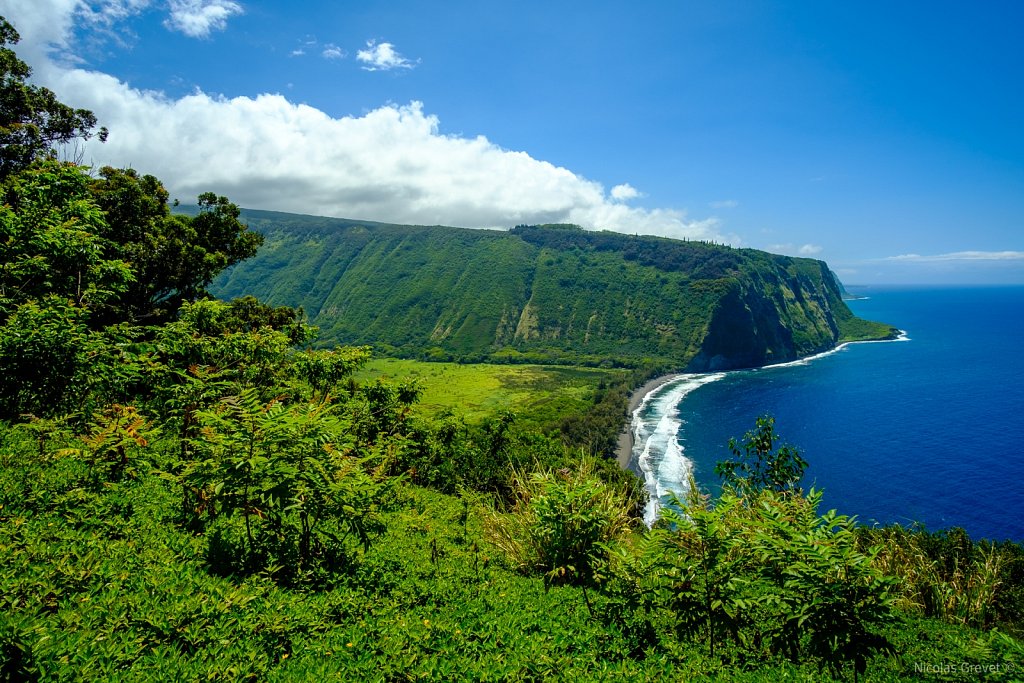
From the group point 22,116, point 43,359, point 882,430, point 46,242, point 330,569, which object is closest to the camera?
point 330,569

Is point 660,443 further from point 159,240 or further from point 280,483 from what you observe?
point 280,483

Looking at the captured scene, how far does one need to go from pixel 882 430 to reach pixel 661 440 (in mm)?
40029

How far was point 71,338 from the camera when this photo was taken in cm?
874

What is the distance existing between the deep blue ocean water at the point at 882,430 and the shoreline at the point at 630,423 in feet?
6.24

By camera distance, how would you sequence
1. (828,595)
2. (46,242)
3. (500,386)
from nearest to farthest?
(828,595) → (46,242) → (500,386)

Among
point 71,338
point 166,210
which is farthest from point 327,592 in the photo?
point 166,210

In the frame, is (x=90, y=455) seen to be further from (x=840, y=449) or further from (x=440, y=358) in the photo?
(x=440, y=358)

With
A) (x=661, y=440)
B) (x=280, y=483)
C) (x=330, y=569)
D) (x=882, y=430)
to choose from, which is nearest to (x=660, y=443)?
(x=661, y=440)

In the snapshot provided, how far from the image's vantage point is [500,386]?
133 meters

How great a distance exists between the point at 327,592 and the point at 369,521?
1.07m

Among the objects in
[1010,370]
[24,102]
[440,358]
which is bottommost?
[440,358]

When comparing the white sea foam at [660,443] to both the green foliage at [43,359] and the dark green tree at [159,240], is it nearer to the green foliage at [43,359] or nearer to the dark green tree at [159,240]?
the dark green tree at [159,240]

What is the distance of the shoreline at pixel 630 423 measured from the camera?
80.7 metres

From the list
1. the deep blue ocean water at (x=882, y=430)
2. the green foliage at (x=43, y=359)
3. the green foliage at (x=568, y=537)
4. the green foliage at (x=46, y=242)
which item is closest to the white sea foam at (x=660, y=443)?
the deep blue ocean water at (x=882, y=430)
